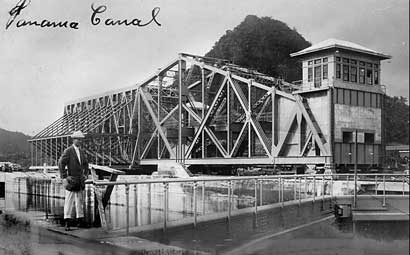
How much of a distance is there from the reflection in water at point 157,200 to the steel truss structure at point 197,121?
0.23 m

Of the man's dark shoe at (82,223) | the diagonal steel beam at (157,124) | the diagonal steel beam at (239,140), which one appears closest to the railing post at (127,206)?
the man's dark shoe at (82,223)

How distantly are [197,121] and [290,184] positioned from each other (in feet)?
2.61

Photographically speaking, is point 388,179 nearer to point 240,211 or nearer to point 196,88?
point 240,211

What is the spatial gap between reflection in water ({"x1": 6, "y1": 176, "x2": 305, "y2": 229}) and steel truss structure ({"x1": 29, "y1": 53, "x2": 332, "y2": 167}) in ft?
0.74

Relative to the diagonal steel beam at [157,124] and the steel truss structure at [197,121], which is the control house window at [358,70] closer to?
the steel truss structure at [197,121]

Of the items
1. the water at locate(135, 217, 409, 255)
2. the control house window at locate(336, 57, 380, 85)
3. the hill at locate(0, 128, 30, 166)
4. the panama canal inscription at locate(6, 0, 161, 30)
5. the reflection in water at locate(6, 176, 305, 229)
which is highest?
the panama canal inscription at locate(6, 0, 161, 30)

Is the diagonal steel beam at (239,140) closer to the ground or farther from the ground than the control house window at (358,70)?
closer to the ground

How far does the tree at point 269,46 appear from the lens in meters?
2.95

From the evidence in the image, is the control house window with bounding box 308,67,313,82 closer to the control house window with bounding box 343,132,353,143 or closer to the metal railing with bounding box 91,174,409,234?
the control house window with bounding box 343,132,353,143

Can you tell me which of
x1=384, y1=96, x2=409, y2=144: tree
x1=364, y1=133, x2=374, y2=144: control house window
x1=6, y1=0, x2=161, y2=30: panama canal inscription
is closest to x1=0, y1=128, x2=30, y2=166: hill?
x1=6, y1=0, x2=161, y2=30: panama canal inscription

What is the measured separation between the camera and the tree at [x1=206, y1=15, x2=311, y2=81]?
2.95 metres

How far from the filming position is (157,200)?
11.9 ft

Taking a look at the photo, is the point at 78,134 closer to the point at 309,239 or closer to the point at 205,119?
the point at 205,119

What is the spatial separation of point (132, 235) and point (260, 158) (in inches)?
43.9
